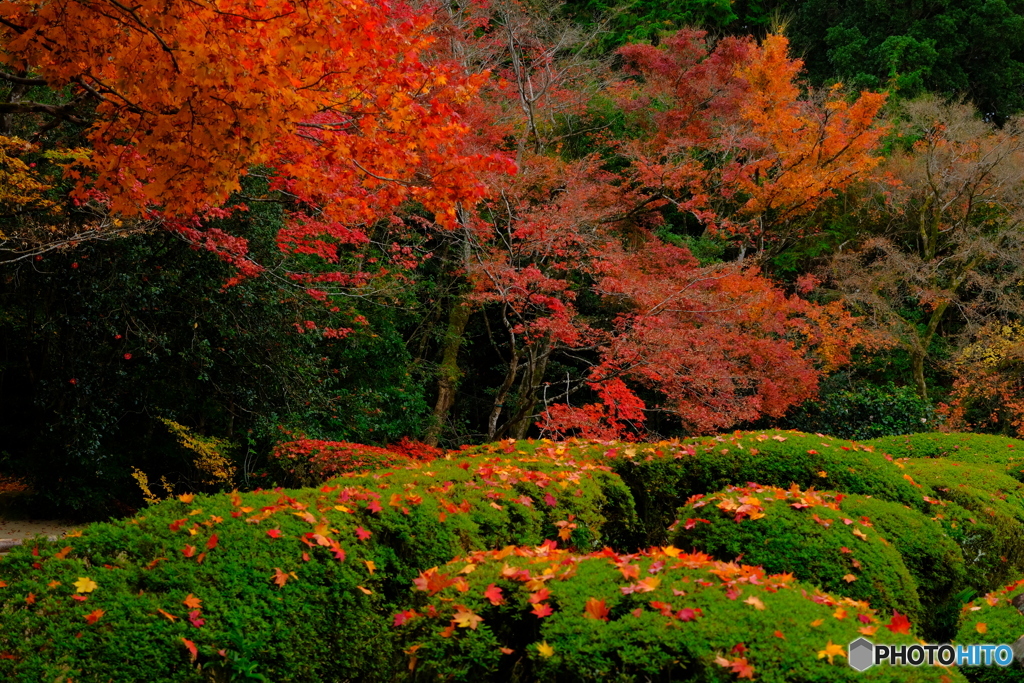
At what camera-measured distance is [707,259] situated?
15.2 metres

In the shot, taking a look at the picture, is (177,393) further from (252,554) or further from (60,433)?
(252,554)

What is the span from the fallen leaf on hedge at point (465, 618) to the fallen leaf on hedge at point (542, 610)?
0.76 ft

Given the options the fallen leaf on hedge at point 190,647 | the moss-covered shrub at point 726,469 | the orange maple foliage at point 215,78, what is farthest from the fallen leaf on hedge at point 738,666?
the orange maple foliage at point 215,78

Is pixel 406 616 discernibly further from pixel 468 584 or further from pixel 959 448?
pixel 959 448

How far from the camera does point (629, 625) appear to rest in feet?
8.73

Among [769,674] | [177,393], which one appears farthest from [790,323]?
[769,674]

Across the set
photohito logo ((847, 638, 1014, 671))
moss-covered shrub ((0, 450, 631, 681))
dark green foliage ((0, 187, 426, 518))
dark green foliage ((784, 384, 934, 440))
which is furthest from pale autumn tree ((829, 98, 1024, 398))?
moss-covered shrub ((0, 450, 631, 681))

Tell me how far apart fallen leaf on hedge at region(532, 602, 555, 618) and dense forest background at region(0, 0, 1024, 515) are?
2911 mm

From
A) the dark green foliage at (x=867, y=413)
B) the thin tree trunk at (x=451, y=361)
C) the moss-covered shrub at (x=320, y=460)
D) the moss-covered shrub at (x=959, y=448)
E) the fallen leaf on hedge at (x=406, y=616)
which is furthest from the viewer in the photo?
the dark green foliage at (x=867, y=413)

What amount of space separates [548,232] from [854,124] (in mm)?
10345

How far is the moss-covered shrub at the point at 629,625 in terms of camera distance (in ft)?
8.09

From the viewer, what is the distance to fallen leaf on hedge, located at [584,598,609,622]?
109 inches

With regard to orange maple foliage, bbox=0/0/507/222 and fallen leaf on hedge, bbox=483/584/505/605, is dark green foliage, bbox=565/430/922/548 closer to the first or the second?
orange maple foliage, bbox=0/0/507/222

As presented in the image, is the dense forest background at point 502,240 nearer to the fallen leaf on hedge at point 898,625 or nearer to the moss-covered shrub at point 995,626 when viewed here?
the fallen leaf on hedge at point 898,625
